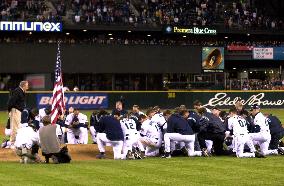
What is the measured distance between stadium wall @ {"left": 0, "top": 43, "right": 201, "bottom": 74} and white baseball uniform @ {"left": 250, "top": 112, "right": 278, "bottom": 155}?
3565 cm

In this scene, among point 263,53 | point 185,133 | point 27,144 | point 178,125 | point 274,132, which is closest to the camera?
point 27,144

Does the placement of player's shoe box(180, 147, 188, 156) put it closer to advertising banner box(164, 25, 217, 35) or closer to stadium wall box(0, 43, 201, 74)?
stadium wall box(0, 43, 201, 74)

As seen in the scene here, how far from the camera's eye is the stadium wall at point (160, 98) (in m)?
48.3

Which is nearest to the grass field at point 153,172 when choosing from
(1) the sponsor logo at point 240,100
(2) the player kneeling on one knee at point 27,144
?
(2) the player kneeling on one knee at point 27,144

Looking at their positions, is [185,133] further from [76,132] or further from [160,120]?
[76,132]

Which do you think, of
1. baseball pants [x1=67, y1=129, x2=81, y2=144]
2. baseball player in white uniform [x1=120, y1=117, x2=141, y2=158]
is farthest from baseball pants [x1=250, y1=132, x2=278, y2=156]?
baseball pants [x1=67, y1=129, x2=81, y2=144]

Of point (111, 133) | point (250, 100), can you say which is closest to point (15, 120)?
point (111, 133)

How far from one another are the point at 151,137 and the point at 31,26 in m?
33.7

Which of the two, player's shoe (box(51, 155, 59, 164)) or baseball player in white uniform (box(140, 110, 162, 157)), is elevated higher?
baseball player in white uniform (box(140, 110, 162, 157))

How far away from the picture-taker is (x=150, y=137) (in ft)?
70.6

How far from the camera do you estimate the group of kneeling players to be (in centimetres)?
2061

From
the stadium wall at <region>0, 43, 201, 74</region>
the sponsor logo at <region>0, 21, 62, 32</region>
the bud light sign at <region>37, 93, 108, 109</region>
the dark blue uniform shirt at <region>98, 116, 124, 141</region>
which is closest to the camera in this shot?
the dark blue uniform shirt at <region>98, 116, 124, 141</region>

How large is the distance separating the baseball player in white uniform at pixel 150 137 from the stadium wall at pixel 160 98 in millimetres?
26870

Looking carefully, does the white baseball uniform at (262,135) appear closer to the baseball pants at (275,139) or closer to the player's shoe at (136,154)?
the baseball pants at (275,139)
